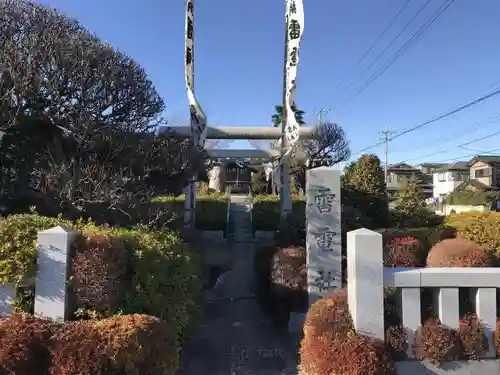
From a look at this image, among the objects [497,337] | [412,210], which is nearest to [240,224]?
[412,210]

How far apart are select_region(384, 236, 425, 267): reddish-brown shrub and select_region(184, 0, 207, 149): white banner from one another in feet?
17.6

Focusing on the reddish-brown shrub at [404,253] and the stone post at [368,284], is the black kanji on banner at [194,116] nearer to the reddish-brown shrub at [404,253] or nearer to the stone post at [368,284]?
the reddish-brown shrub at [404,253]

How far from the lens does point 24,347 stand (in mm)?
3777

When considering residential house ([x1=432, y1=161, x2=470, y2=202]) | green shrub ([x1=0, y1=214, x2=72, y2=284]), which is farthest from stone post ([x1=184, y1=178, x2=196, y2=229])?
residential house ([x1=432, y1=161, x2=470, y2=202])

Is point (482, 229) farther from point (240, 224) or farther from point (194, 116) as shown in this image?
point (240, 224)

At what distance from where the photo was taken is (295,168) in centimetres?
2309

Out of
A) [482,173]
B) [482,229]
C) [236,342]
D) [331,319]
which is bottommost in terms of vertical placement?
[236,342]

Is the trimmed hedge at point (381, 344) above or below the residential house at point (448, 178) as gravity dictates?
below

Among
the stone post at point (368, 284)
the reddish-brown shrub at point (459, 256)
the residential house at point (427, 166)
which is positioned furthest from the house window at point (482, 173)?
the stone post at point (368, 284)

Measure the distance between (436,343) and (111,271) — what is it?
325 cm

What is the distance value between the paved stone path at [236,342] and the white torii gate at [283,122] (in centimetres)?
319

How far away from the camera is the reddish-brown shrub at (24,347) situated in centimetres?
371

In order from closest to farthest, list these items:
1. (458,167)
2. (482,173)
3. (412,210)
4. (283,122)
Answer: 1. (283,122)
2. (412,210)
3. (482,173)
4. (458,167)

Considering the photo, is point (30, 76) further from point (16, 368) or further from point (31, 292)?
point (16, 368)
